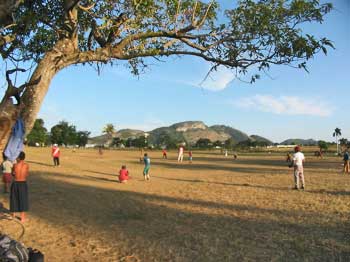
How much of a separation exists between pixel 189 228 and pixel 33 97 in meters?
5.76

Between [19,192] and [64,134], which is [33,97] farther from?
[64,134]

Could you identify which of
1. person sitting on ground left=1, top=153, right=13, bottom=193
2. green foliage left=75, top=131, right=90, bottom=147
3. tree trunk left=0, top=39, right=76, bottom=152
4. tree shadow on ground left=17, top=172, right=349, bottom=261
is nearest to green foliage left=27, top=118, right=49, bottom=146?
green foliage left=75, top=131, right=90, bottom=147

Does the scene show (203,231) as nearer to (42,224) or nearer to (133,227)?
(133,227)

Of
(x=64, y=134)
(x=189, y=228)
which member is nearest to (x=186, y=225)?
(x=189, y=228)

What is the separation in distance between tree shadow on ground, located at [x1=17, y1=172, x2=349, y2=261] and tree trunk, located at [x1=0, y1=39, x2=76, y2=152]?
10.7 feet

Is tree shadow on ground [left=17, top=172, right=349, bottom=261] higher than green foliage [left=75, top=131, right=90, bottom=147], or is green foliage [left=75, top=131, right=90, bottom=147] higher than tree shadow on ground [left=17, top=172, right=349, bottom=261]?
green foliage [left=75, top=131, right=90, bottom=147]

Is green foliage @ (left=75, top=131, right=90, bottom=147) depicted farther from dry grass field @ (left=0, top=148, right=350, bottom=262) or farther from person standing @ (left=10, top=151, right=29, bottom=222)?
person standing @ (left=10, top=151, right=29, bottom=222)

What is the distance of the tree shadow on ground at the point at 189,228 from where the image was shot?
7828 millimetres

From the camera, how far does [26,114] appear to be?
5465 millimetres

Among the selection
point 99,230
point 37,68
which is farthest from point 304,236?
point 37,68

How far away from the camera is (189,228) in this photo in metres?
10.1

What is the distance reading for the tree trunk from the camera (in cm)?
532

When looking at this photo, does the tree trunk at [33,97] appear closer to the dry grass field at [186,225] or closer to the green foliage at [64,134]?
the dry grass field at [186,225]

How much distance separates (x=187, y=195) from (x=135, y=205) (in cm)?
319
